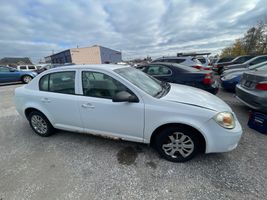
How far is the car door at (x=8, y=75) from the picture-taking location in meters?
11.5

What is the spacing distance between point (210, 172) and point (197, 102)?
102 cm

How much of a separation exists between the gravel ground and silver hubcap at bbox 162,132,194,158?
6.6 inches

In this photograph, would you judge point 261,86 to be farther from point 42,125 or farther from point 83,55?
point 83,55

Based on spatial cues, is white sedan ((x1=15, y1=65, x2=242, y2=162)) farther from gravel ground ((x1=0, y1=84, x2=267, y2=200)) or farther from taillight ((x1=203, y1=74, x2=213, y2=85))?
taillight ((x1=203, y1=74, x2=213, y2=85))

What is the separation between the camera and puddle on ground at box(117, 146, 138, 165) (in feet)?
8.39

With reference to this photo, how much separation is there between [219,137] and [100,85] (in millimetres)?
1982

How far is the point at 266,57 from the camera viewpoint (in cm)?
895

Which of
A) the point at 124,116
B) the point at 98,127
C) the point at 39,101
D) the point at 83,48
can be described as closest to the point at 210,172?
the point at 124,116

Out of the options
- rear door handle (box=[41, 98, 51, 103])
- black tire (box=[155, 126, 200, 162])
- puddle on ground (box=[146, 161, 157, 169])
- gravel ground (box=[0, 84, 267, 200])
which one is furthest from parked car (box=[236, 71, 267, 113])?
rear door handle (box=[41, 98, 51, 103])

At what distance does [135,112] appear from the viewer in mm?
2395

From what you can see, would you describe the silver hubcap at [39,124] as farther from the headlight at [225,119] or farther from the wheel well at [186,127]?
the headlight at [225,119]

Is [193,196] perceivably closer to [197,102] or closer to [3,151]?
[197,102]

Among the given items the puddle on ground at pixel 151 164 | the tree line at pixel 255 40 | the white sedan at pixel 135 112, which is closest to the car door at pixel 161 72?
the white sedan at pixel 135 112

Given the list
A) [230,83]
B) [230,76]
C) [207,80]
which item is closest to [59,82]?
[207,80]
